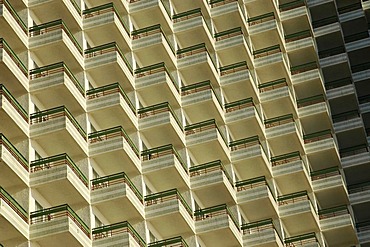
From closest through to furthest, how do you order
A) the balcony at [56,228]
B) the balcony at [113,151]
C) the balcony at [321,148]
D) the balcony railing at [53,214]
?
the balcony at [56,228] → the balcony railing at [53,214] → the balcony at [113,151] → the balcony at [321,148]

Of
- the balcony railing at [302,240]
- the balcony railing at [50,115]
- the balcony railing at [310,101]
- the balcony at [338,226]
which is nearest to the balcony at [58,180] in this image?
the balcony railing at [50,115]

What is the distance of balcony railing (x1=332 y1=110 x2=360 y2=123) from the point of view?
78875 millimetres

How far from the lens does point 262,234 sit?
60.7 metres

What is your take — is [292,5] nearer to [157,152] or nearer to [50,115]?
[157,152]

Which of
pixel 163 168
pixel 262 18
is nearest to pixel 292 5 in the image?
pixel 262 18

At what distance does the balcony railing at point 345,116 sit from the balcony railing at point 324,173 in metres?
8.37

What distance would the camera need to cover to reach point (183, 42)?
224 ft

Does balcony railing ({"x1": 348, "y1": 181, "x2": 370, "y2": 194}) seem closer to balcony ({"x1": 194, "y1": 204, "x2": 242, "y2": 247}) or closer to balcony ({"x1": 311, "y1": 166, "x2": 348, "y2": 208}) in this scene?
balcony ({"x1": 311, "y1": 166, "x2": 348, "y2": 208})

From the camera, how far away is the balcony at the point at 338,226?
68294 mm

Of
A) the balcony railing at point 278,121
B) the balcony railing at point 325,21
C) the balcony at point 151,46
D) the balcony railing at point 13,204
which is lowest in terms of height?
the balcony railing at point 13,204

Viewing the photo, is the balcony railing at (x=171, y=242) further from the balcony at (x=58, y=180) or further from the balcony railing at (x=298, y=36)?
the balcony railing at (x=298, y=36)

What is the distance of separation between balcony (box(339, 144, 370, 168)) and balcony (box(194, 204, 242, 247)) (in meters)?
19.0

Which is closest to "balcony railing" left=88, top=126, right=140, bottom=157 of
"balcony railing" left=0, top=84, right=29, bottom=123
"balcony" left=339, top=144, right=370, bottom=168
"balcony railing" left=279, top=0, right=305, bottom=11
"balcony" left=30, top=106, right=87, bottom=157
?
"balcony" left=30, top=106, right=87, bottom=157

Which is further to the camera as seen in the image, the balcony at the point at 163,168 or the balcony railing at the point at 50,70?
the balcony at the point at 163,168
